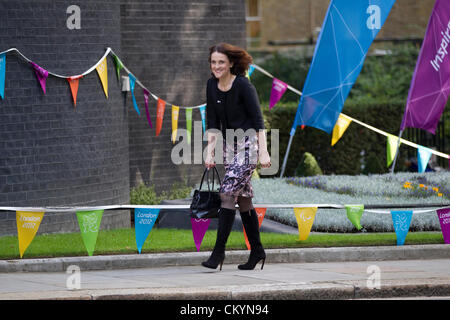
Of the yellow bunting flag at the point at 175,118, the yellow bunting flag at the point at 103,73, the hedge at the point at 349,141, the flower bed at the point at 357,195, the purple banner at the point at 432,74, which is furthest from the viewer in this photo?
the hedge at the point at 349,141

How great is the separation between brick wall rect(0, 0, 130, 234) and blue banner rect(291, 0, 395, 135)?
2.88m

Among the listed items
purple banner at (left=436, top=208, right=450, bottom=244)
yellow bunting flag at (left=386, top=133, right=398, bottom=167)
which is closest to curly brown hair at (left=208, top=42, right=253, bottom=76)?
purple banner at (left=436, top=208, right=450, bottom=244)

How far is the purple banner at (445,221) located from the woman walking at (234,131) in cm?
Answer: 242

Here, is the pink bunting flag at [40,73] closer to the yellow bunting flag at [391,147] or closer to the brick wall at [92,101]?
the brick wall at [92,101]

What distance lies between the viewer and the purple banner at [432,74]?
12.7 metres

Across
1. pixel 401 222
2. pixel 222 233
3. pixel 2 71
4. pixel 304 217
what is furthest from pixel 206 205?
pixel 2 71

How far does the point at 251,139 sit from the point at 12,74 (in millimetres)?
4523

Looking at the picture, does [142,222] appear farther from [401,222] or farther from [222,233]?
[401,222]

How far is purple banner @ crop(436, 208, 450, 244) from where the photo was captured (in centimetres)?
1004

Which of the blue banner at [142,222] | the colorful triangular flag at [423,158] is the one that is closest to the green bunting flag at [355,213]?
the blue banner at [142,222]

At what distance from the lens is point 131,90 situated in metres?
13.9

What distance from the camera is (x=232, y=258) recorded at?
9711 mm

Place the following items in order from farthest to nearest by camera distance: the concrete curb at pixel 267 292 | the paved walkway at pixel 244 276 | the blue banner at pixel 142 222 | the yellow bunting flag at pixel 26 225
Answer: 1. the blue banner at pixel 142 222
2. the yellow bunting flag at pixel 26 225
3. the paved walkway at pixel 244 276
4. the concrete curb at pixel 267 292

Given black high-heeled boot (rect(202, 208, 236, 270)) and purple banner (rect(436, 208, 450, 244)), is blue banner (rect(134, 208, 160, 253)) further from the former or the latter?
purple banner (rect(436, 208, 450, 244))
